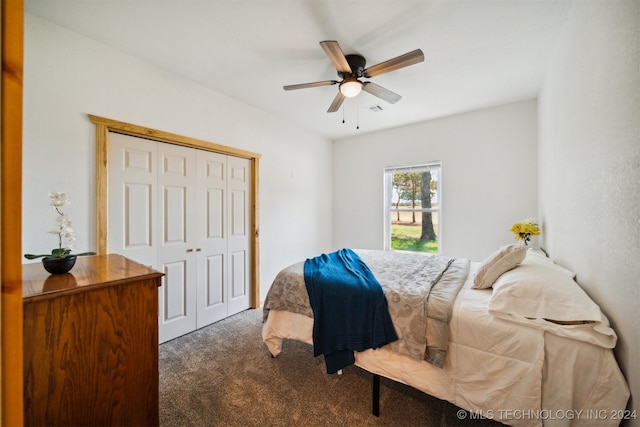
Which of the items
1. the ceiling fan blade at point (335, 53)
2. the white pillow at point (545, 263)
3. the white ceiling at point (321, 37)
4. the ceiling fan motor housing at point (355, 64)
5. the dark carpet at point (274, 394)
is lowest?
the dark carpet at point (274, 394)

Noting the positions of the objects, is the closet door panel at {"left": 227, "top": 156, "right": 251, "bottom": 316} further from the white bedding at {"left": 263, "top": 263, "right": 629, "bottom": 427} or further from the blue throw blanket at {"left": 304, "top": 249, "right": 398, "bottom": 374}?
the white bedding at {"left": 263, "top": 263, "right": 629, "bottom": 427}

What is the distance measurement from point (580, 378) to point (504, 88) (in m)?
2.85

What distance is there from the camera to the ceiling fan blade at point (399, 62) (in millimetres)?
1690

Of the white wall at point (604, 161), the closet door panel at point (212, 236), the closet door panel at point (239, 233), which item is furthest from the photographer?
the closet door panel at point (239, 233)

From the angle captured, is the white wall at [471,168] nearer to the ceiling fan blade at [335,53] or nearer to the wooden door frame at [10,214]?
the ceiling fan blade at [335,53]

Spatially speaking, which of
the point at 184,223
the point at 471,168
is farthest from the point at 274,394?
the point at 471,168

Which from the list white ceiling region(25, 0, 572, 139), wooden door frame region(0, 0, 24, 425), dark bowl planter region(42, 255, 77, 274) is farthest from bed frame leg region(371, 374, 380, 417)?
white ceiling region(25, 0, 572, 139)

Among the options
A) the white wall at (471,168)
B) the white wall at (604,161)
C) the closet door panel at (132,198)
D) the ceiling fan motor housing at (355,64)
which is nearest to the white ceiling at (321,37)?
the ceiling fan motor housing at (355,64)

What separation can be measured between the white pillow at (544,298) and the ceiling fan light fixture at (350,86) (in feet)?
5.99

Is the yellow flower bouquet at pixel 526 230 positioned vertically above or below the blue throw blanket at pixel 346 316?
above

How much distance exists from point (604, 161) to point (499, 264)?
789 mm

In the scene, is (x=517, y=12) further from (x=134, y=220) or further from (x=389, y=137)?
(x=134, y=220)

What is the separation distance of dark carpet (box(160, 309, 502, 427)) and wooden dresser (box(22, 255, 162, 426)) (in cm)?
67

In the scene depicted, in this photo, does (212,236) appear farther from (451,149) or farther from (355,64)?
(451,149)
